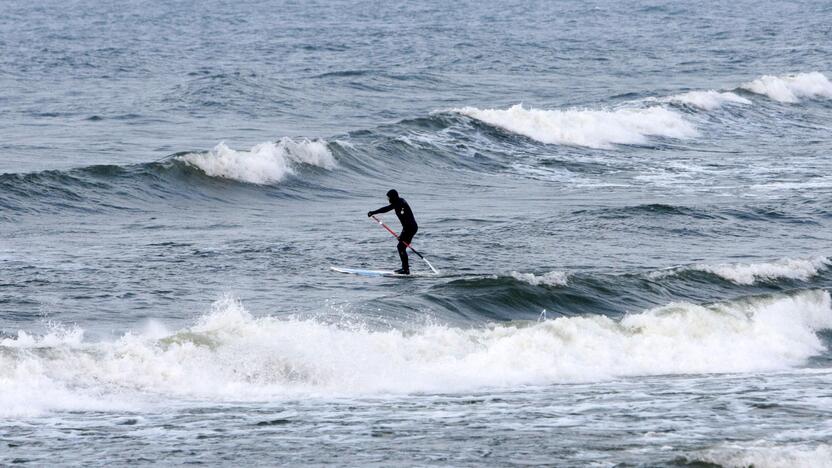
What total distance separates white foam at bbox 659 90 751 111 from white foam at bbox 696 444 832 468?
32498mm

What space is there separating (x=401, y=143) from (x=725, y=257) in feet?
42.7

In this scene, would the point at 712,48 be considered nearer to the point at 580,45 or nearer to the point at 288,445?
the point at 580,45

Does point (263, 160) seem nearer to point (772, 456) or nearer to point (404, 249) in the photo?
point (404, 249)

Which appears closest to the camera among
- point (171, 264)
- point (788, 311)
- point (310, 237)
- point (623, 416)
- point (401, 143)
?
point (623, 416)

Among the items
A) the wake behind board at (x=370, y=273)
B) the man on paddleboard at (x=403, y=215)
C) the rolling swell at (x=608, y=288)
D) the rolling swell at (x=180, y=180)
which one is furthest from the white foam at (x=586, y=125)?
the wake behind board at (x=370, y=273)

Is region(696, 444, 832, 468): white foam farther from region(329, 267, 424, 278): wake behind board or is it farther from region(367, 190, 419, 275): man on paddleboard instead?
region(367, 190, 419, 275): man on paddleboard

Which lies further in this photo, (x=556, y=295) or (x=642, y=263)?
(x=642, y=263)

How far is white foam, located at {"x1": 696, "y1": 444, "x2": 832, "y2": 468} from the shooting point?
31.4 feet

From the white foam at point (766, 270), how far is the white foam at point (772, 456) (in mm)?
8897

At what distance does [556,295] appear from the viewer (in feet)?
57.0

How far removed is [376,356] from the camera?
45.0ft

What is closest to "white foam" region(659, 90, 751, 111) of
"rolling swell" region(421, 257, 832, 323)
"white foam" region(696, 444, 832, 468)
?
"rolling swell" region(421, 257, 832, 323)

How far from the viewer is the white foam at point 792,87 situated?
149ft

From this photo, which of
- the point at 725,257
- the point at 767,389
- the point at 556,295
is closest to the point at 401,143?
the point at 725,257
